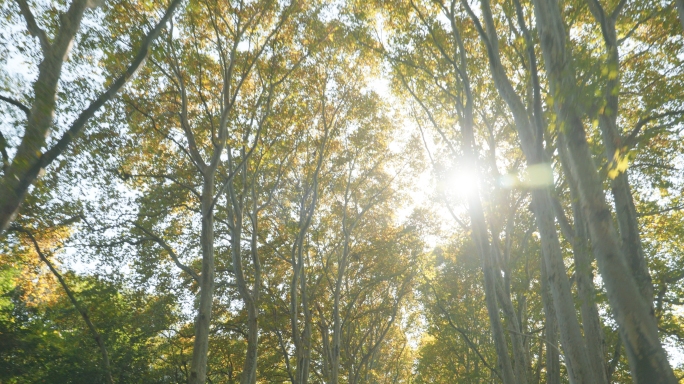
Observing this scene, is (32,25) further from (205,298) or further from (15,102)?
(205,298)

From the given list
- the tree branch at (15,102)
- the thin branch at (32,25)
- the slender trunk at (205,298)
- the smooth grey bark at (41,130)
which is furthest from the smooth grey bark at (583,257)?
the slender trunk at (205,298)

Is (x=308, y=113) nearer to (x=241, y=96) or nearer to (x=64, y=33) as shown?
(x=241, y=96)

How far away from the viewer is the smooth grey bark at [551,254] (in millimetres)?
4266

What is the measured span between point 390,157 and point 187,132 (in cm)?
892

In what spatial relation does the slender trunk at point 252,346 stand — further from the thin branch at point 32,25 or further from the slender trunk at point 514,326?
the thin branch at point 32,25

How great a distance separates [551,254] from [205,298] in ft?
22.5

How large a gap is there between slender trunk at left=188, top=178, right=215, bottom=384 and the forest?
0.13ft

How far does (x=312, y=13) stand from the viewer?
1150 centimetres

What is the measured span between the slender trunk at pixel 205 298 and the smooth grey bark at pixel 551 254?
6.55 m

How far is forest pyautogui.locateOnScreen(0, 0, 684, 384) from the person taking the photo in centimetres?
440

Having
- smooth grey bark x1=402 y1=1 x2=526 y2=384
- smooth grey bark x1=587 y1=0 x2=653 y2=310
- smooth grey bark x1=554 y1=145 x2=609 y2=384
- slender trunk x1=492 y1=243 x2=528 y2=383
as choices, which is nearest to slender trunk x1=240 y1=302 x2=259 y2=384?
slender trunk x1=492 y1=243 x2=528 y2=383

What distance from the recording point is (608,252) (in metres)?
2.97

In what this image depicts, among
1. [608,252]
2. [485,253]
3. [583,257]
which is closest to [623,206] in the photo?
[583,257]

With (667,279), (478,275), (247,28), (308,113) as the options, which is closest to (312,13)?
(247,28)
